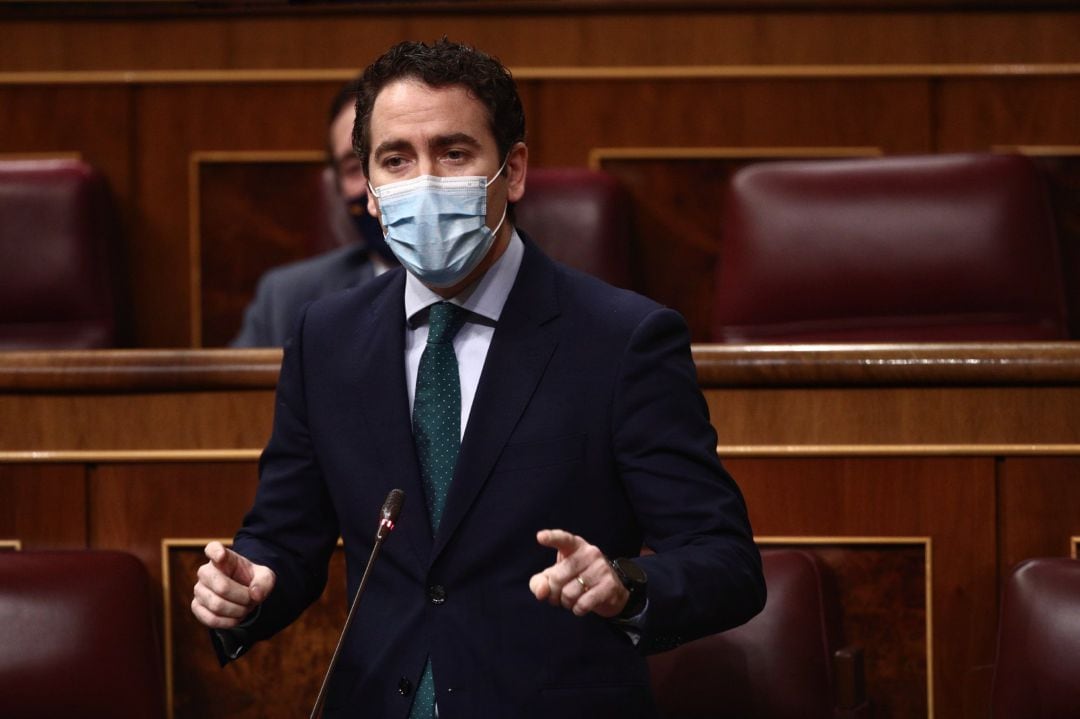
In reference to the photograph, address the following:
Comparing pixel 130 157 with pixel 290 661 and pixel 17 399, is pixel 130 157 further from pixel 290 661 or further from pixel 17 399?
pixel 290 661

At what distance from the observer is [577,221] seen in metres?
0.92

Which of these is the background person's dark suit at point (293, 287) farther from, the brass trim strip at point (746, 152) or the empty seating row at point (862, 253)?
the brass trim strip at point (746, 152)

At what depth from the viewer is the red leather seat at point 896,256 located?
83 cm

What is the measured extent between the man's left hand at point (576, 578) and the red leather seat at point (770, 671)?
0.61 ft

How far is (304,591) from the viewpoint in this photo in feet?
1.63

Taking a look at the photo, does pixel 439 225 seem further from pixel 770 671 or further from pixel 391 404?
pixel 770 671

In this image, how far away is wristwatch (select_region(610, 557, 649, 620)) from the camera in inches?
16.0

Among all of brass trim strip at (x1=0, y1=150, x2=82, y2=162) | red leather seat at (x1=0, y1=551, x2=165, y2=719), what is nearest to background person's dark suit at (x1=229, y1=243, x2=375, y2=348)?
brass trim strip at (x1=0, y1=150, x2=82, y2=162)

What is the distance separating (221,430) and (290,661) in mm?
111

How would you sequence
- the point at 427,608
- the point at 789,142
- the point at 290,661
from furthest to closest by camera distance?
the point at 789,142 < the point at 290,661 < the point at 427,608

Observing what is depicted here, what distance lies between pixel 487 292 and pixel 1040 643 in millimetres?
257

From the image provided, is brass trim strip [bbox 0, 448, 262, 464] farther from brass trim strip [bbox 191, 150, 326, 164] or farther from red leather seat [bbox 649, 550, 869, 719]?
brass trim strip [bbox 191, 150, 326, 164]

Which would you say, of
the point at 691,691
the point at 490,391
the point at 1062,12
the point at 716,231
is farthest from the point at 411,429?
the point at 1062,12

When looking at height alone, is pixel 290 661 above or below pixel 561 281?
below
